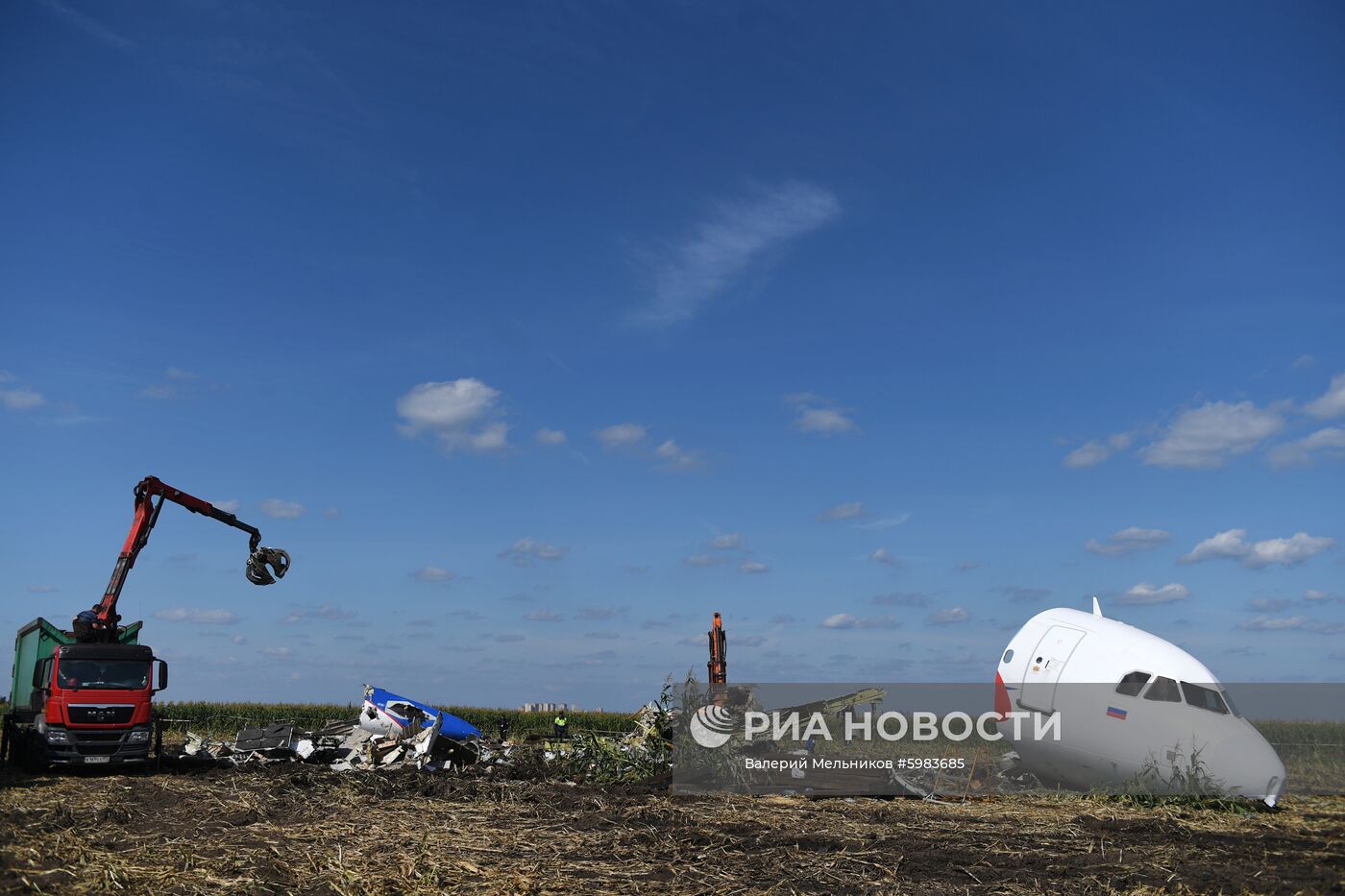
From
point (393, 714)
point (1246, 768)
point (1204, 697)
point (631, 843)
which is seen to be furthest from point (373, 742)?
point (1246, 768)

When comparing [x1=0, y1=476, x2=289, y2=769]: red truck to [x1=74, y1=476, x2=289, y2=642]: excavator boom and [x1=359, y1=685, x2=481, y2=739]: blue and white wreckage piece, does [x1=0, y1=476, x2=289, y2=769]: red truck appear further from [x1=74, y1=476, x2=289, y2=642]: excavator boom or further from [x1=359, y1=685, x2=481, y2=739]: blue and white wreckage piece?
[x1=359, y1=685, x2=481, y2=739]: blue and white wreckage piece

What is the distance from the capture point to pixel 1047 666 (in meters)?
17.6

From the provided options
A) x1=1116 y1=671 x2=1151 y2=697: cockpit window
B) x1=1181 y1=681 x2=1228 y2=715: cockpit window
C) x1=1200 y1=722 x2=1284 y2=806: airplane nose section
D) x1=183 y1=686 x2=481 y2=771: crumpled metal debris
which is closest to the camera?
x1=1200 y1=722 x2=1284 y2=806: airplane nose section

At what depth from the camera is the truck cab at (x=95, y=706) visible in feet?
69.1

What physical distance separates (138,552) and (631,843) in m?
17.6

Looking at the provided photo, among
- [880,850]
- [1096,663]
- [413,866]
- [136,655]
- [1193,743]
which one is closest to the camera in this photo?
[413,866]

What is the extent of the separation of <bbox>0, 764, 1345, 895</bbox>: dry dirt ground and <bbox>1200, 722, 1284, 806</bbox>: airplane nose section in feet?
1.49

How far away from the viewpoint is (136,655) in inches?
869

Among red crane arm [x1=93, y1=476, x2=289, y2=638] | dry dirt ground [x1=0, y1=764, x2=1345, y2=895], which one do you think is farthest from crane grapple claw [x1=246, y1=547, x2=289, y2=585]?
dry dirt ground [x1=0, y1=764, x2=1345, y2=895]

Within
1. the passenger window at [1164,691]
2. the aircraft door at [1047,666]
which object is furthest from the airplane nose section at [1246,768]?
the aircraft door at [1047,666]

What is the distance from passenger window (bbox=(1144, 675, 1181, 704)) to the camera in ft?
51.2

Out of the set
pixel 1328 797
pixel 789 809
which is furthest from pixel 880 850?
pixel 1328 797

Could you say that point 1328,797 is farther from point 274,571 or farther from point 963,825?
point 274,571

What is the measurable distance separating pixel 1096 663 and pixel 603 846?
956cm
